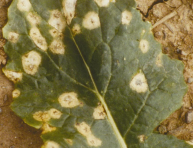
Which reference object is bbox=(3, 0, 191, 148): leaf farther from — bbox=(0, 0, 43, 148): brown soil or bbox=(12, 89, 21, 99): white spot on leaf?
bbox=(0, 0, 43, 148): brown soil

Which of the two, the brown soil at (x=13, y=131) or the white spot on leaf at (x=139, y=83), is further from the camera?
the brown soil at (x=13, y=131)

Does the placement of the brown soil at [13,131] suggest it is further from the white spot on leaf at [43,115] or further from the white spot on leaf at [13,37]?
the white spot on leaf at [13,37]

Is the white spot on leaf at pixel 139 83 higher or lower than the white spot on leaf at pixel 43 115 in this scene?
higher

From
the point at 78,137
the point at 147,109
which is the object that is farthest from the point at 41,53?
the point at 147,109

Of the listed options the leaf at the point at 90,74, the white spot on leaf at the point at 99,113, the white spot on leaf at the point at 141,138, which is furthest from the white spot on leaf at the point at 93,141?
the white spot on leaf at the point at 141,138

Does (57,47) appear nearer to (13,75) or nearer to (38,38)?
(38,38)

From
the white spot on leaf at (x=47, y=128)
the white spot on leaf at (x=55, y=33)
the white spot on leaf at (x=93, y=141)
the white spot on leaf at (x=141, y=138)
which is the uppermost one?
the white spot on leaf at (x=55, y=33)
